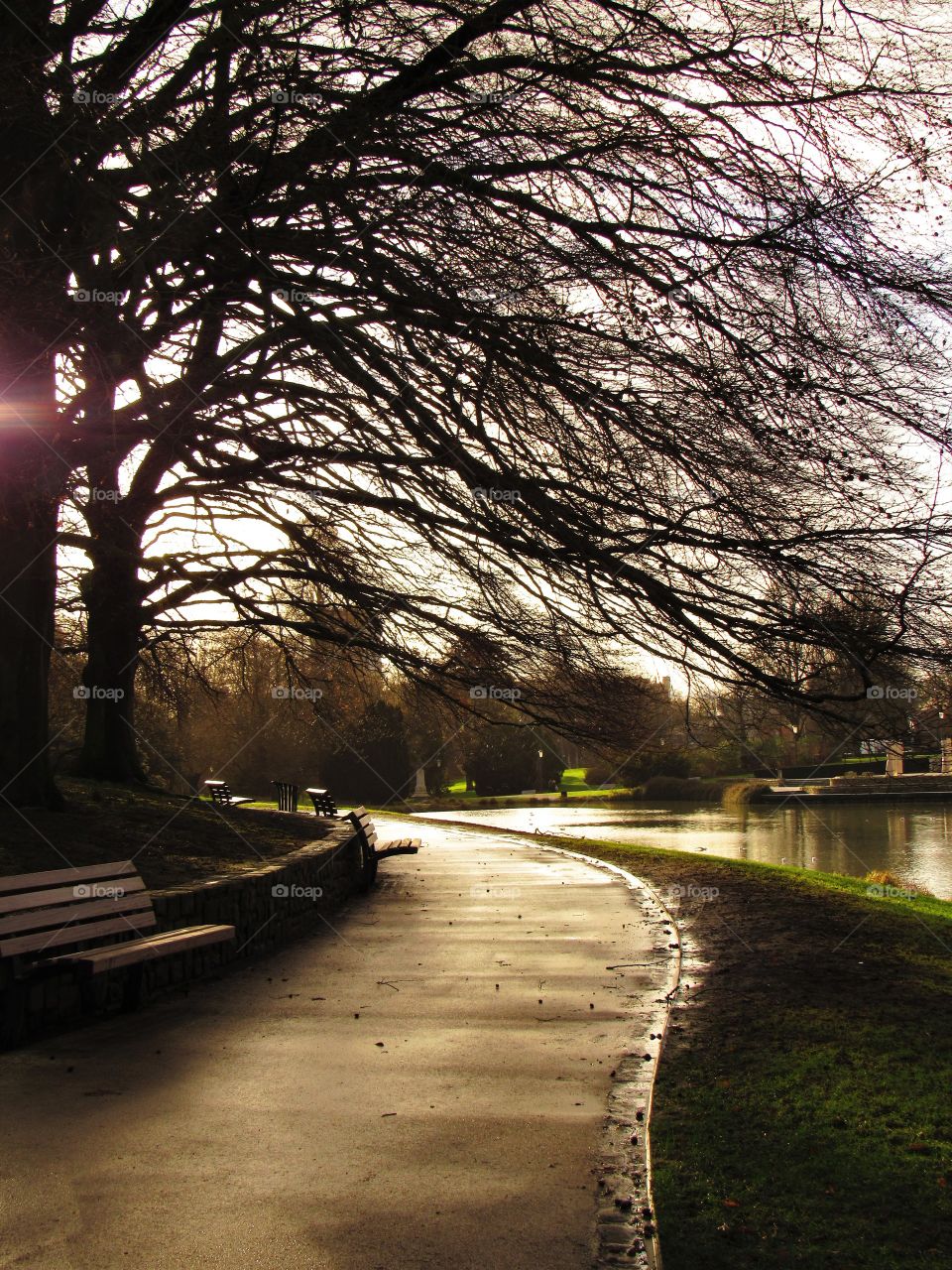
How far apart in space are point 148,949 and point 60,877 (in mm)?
725

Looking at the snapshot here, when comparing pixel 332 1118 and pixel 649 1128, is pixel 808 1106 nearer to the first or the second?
pixel 649 1128

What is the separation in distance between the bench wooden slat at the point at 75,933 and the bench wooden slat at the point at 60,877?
280 millimetres

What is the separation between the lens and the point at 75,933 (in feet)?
21.9

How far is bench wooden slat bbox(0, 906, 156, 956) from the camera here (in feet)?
19.8

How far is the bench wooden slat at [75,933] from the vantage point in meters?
6.04

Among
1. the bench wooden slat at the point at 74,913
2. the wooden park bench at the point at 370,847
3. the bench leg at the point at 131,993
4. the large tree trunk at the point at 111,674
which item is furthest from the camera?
the large tree trunk at the point at 111,674

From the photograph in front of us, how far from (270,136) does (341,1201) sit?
6163mm

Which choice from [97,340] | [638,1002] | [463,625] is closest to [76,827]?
[463,625]

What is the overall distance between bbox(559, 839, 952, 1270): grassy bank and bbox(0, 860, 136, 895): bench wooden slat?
3.70m

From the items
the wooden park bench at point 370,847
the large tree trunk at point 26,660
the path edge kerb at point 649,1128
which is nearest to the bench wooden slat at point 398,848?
the wooden park bench at point 370,847

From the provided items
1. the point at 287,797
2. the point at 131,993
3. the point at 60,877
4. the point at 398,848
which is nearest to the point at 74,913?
the point at 60,877

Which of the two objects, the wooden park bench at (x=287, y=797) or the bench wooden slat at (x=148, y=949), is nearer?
the bench wooden slat at (x=148, y=949)

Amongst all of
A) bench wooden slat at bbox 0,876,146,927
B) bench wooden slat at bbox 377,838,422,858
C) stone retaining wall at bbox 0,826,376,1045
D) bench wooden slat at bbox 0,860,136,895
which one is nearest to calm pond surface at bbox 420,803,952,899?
bench wooden slat at bbox 377,838,422,858

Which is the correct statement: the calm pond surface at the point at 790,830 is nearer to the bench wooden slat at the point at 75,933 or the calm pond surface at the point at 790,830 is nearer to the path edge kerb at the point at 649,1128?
the path edge kerb at the point at 649,1128
